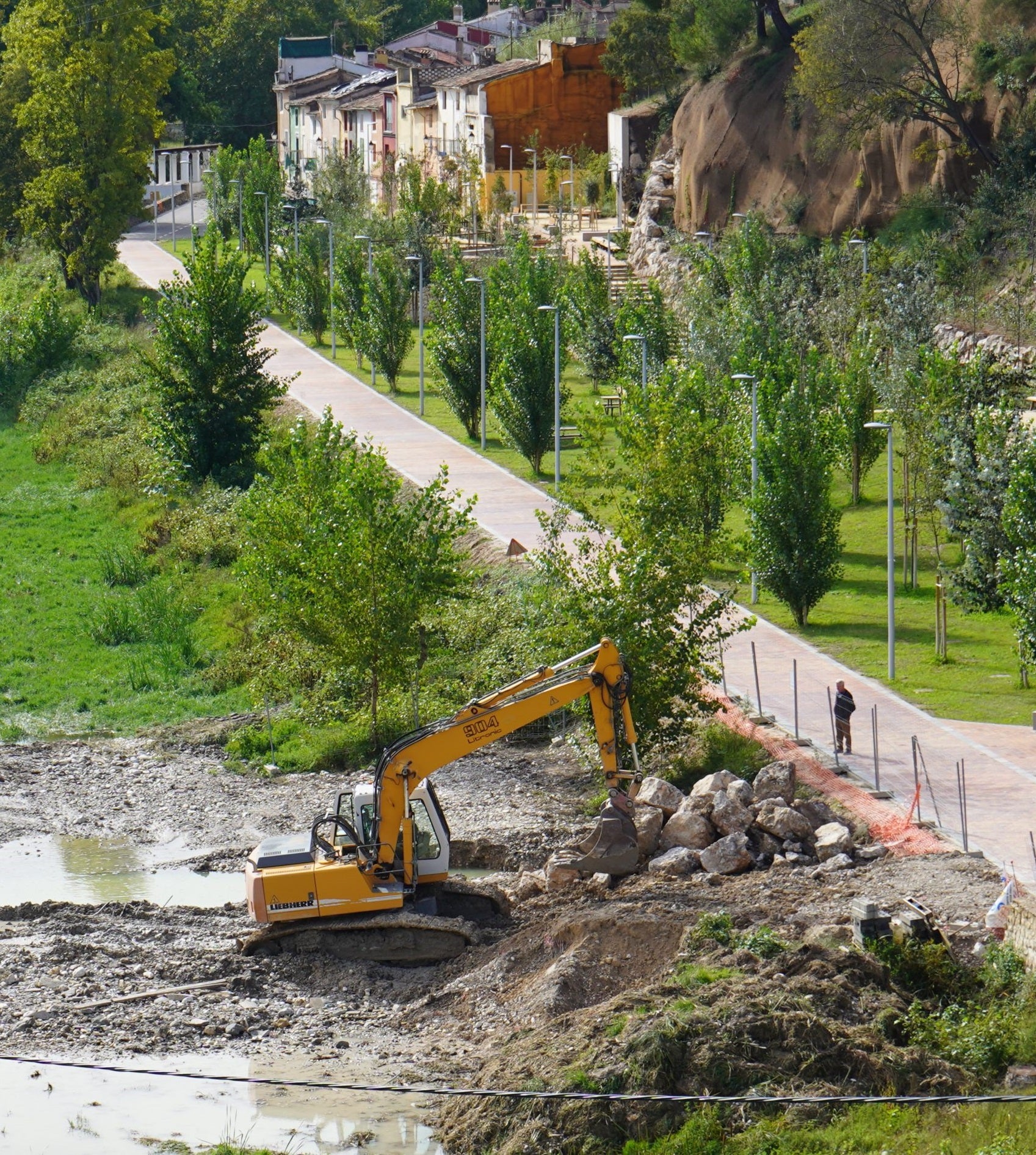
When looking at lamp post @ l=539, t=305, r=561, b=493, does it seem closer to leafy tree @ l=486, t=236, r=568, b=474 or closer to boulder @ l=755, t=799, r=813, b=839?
leafy tree @ l=486, t=236, r=568, b=474

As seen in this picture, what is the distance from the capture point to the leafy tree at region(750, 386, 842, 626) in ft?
110

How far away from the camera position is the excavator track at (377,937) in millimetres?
21594

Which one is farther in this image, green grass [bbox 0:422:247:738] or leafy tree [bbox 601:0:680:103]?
leafy tree [bbox 601:0:680:103]

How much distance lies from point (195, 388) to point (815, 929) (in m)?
33.4

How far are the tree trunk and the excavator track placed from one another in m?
52.6

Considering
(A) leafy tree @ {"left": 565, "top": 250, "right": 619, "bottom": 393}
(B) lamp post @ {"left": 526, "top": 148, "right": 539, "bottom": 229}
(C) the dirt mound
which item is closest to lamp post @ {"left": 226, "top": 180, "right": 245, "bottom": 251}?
(B) lamp post @ {"left": 526, "top": 148, "right": 539, "bottom": 229}

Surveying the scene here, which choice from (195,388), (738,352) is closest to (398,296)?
(195,388)

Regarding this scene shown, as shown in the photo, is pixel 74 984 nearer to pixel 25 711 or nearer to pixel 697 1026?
pixel 697 1026

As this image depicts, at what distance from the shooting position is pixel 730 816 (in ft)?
78.6

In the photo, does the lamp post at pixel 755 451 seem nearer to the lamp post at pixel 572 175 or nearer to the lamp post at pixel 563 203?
the lamp post at pixel 563 203

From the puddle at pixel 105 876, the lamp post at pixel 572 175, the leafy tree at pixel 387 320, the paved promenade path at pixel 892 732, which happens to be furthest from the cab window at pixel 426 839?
the lamp post at pixel 572 175

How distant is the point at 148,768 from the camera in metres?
30.7

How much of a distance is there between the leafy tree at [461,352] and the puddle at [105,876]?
26892 millimetres

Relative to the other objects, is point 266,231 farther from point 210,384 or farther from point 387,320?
point 210,384
